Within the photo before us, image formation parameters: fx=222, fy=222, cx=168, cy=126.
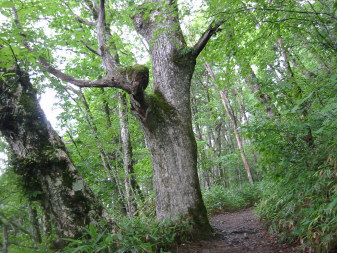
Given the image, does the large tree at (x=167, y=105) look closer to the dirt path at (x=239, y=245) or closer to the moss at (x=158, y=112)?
the moss at (x=158, y=112)

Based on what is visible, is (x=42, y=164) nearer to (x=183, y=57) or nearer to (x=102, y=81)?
(x=102, y=81)

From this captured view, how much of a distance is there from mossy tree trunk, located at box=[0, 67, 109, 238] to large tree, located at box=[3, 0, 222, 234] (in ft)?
5.22

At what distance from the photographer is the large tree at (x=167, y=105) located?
14.1 feet

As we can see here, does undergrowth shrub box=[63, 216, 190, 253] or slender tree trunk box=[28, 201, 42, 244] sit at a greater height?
slender tree trunk box=[28, 201, 42, 244]

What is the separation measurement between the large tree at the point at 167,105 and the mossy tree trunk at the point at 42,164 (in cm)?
159

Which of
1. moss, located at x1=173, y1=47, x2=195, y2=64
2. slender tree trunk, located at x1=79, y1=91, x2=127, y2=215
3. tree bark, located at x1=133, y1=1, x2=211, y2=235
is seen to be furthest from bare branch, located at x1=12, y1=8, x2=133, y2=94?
moss, located at x1=173, y1=47, x2=195, y2=64

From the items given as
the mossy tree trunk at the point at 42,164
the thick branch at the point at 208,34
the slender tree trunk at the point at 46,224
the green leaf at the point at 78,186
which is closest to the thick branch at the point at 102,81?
the mossy tree trunk at the point at 42,164

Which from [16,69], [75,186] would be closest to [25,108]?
[16,69]

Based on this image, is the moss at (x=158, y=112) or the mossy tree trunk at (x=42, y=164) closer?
the mossy tree trunk at (x=42, y=164)

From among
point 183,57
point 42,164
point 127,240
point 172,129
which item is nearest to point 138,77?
point 172,129

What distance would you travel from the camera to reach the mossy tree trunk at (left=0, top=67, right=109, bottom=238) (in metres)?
2.54

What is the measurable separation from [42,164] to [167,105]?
281 centimetres

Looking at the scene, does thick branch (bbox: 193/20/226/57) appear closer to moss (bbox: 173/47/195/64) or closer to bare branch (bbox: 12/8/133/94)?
moss (bbox: 173/47/195/64)

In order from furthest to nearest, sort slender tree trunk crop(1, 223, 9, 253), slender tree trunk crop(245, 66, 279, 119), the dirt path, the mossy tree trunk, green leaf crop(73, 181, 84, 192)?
slender tree trunk crop(245, 66, 279, 119), the dirt path, green leaf crop(73, 181, 84, 192), the mossy tree trunk, slender tree trunk crop(1, 223, 9, 253)
